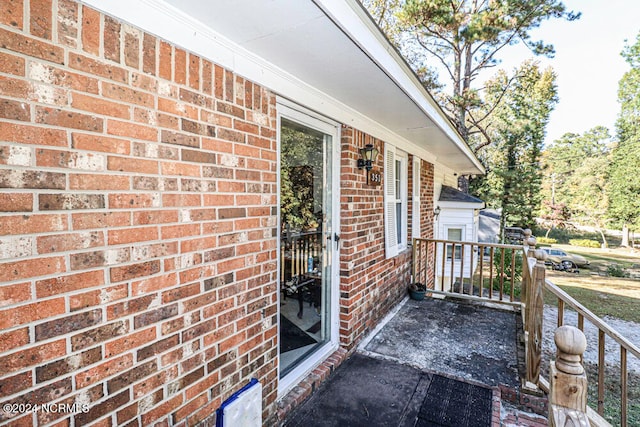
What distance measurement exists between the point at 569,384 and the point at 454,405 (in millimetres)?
1570

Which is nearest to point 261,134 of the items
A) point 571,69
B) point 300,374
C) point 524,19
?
point 300,374

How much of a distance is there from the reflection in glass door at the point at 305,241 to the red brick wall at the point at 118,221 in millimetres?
1089

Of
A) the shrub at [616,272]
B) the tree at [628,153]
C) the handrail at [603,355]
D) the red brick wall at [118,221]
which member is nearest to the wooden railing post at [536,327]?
the handrail at [603,355]

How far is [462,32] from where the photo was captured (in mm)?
9930

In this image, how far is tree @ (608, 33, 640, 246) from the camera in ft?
59.5

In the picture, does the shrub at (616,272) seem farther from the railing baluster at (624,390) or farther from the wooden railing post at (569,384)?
the wooden railing post at (569,384)

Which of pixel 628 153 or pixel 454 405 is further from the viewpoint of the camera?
pixel 628 153

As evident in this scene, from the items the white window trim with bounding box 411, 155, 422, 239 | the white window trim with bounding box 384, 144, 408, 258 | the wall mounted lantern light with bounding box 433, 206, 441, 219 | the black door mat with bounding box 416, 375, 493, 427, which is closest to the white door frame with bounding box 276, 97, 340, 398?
the black door mat with bounding box 416, 375, 493, 427

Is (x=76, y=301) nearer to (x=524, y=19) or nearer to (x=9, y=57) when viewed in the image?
(x=9, y=57)

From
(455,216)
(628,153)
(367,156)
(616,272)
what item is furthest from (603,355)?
(628,153)

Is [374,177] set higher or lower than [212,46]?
lower

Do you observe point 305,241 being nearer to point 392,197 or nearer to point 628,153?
point 392,197

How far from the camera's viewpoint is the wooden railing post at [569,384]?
1.10 meters

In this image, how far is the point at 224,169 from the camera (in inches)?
70.1
